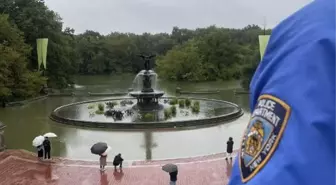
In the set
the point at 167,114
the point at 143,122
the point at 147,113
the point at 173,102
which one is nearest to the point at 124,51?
the point at 173,102

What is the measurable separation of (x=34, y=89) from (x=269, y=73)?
32.2 m

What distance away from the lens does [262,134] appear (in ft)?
2.82

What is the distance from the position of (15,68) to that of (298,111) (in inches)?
1190

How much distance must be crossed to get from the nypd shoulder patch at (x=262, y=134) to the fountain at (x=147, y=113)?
17584 millimetres

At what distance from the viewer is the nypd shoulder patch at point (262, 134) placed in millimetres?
824

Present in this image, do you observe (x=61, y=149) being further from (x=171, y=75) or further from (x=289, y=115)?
(x=171, y=75)

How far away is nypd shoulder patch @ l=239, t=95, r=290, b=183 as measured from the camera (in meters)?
0.82

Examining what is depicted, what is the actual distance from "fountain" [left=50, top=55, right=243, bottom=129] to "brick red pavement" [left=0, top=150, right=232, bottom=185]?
5.07 m

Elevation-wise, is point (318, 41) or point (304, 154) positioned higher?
point (318, 41)

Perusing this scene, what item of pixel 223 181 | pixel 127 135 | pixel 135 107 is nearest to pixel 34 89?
pixel 135 107

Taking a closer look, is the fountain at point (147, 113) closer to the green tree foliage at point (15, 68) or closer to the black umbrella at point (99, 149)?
the green tree foliage at point (15, 68)

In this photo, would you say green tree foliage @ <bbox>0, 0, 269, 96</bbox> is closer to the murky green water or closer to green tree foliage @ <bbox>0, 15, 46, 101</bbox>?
green tree foliage @ <bbox>0, 15, 46, 101</bbox>

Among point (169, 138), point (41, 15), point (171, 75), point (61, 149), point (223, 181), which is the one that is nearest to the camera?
point (223, 181)

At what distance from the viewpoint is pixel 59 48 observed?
123 feet
